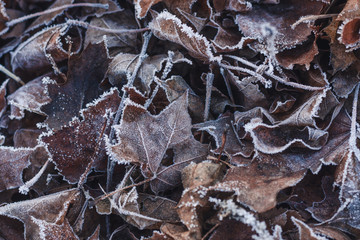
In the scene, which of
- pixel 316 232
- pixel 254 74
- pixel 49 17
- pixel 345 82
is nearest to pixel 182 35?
pixel 254 74

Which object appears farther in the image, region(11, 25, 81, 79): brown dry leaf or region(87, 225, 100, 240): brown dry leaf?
region(11, 25, 81, 79): brown dry leaf

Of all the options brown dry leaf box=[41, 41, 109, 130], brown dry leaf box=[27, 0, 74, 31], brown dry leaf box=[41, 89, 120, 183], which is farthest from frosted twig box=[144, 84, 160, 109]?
brown dry leaf box=[27, 0, 74, 31]

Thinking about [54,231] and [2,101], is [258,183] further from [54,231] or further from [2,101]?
[2,101]

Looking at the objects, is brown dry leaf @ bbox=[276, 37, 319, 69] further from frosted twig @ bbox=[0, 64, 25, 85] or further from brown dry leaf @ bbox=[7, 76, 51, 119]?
frosted twig @ bbox=[0, 64, 25, 85]

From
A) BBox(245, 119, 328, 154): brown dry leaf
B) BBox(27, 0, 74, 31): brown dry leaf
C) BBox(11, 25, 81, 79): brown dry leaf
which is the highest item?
BBox(27, 0, 74, 31): brown dry leaf

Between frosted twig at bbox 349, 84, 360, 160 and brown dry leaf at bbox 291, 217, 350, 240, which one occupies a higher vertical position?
frosted twig at bbox 349, 84, 360, 160

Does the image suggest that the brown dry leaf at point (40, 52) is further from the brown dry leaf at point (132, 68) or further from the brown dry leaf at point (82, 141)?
the brown dry leaf at point (82, 141)

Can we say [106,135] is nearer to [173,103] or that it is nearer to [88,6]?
[173,103]

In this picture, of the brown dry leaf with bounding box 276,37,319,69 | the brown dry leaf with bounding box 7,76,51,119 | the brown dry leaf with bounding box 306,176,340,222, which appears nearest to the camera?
the brown dry leaf with bounding box 306,176,340,222
